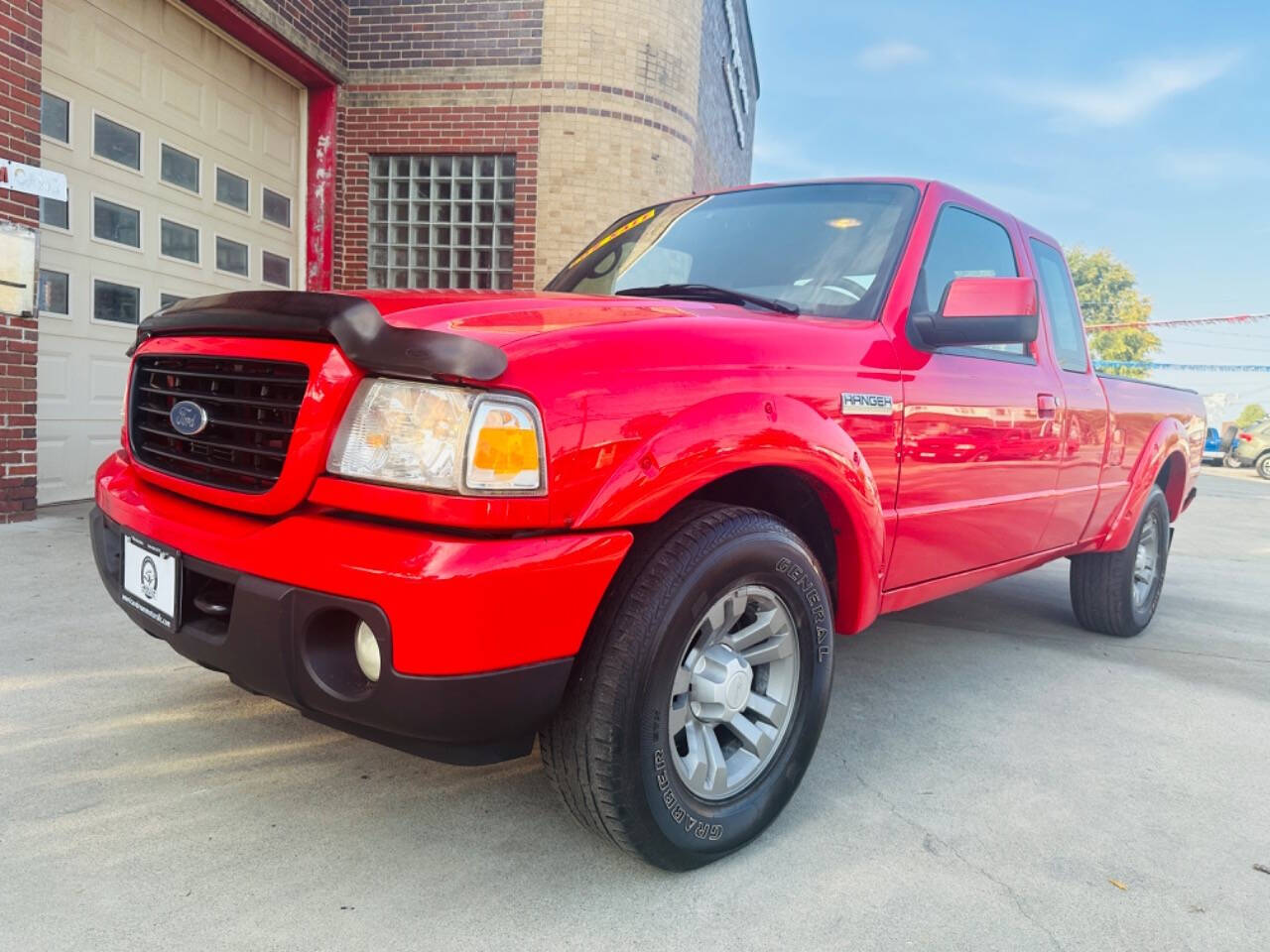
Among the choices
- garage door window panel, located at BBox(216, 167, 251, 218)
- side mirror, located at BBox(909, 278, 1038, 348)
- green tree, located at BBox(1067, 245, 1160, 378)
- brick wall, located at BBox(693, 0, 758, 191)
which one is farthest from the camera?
green tree, located at BBox(1067, 245, 1160, 378)

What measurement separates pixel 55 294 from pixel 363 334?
548cm

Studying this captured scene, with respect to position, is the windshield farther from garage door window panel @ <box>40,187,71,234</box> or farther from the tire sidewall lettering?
garage door window panel @ <box>40,187,71,234</box>

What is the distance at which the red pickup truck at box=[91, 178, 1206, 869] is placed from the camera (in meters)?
1.65

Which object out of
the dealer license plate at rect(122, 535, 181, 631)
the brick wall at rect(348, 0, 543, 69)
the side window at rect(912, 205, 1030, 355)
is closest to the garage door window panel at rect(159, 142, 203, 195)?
the brick wall at rect(348, 0, 543, 69)

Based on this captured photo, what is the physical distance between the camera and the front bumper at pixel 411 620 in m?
1.59

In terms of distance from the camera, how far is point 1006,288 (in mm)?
2586

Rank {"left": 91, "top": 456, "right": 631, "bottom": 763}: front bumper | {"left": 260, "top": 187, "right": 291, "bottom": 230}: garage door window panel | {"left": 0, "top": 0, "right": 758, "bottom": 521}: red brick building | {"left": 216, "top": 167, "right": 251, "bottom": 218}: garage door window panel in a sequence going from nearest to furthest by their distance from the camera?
{"left": 91, "top": 456, "right": 631, "bottom": 763}: front bumper
{"left": 0, "top": 0, "right": 758, "bottom": 521}: red brick building
{"left": 216, "top": 167, "right": 251, "bottom": 218}: garage door window panel
{"left": 260, "top": 187, "right": 291, "bottom": 230}: garage door window panel

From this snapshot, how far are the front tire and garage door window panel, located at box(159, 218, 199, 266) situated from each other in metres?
6.32

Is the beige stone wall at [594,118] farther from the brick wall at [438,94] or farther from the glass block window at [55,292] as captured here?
the glass block window at [55,292]

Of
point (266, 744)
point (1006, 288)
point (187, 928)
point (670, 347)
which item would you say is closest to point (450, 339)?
point (670, 347)

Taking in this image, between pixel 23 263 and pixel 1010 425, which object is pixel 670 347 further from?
pixel 23 263

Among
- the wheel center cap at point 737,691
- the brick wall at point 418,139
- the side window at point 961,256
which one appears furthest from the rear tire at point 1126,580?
the brick wall at point 418,139

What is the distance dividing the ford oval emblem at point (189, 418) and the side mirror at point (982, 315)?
191 cm

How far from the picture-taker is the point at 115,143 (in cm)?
637
